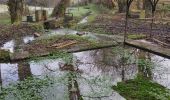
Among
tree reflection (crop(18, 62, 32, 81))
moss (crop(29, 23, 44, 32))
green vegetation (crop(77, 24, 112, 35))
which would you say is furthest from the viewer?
moss (crop(29, 23, 44, 32))

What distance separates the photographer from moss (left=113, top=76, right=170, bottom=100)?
8.18 meters

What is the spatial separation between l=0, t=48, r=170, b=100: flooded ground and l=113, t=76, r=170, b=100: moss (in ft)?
0.78

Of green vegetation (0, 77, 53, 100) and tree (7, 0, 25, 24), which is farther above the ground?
tree (7, 0, 25, 24)

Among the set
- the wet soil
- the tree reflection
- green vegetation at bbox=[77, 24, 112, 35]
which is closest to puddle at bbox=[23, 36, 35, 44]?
the wet soil

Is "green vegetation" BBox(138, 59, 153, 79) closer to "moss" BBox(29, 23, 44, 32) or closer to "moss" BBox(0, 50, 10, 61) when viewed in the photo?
"moss" BBox(0, 50, 10, 61)

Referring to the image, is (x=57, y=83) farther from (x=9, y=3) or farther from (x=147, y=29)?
(x=9, y=3)

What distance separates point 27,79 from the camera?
9430mm

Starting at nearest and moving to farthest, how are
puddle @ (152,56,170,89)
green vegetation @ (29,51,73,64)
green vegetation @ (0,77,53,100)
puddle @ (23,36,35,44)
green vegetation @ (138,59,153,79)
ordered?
1. green vegetation @ (0,77,53,100)
2. puddle @ (152,56,170,89)
3. green vegetation @ (138,59,153,79)
4. green vegetation @ (29,51,73,64)
5. puddle @ (23,36,35,44)

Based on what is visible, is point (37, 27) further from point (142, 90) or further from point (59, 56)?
point (142, 90)

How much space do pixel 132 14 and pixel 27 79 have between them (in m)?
15.9

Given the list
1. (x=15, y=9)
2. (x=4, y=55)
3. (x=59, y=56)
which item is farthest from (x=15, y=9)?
(x=59, y=56)

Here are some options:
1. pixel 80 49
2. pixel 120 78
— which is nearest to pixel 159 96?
pixel 120 78

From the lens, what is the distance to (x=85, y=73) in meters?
9.98

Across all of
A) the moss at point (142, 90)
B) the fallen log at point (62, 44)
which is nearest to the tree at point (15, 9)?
the fallen log at point (62, 44)
